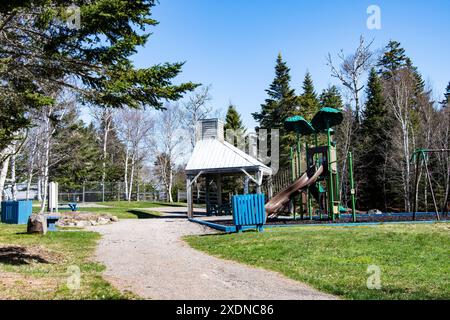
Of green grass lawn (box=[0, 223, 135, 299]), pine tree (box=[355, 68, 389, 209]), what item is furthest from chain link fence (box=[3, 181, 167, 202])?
green grass lawn (box=[0, 223, 135, 299])

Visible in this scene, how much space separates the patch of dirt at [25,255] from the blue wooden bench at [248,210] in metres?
5.69

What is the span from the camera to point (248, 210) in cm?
1354

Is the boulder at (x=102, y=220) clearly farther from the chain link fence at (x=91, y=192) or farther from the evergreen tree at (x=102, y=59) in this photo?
the chain link fence at (x=91, y=192)

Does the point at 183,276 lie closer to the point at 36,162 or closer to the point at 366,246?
the point at 366,246

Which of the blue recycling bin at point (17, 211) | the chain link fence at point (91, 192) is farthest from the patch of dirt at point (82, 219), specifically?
the chain link fence at point (91, 192)

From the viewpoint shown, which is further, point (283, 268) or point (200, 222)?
point (200, 222)

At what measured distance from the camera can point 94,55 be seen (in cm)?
792

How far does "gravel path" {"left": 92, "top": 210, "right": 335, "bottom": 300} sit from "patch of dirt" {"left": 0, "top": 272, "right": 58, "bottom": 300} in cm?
95

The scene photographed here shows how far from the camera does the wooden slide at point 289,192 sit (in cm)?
1667

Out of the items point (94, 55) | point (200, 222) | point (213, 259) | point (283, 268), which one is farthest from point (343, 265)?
point (200, 222)

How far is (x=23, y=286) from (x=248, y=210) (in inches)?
334

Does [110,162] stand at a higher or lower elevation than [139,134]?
lower
